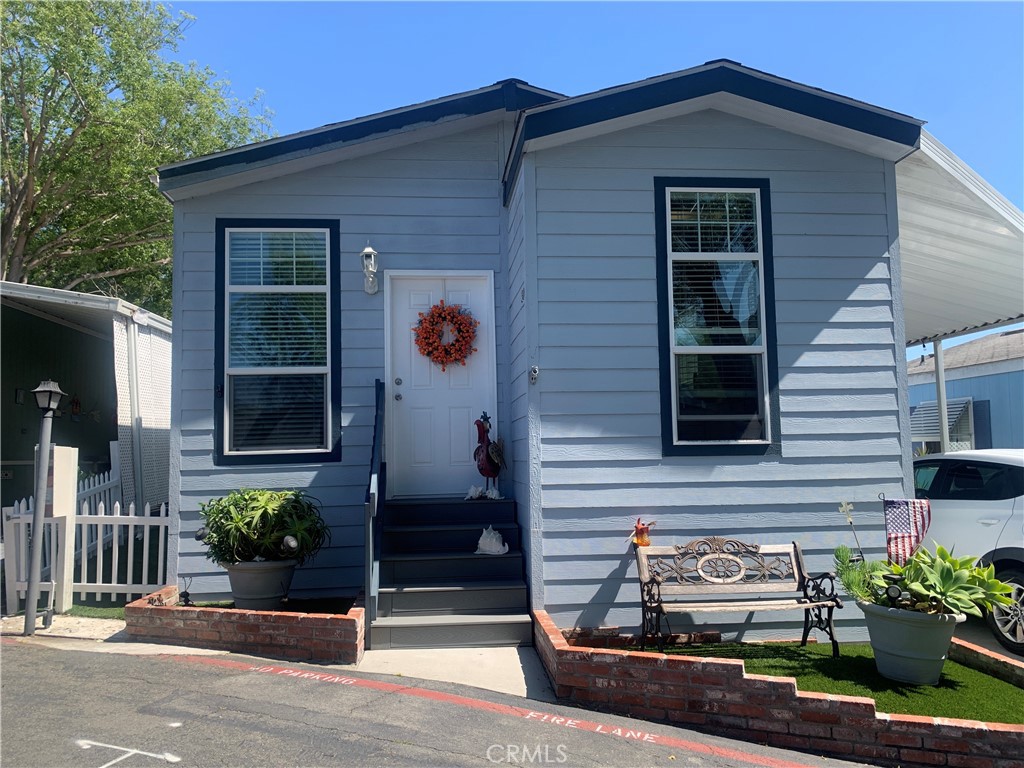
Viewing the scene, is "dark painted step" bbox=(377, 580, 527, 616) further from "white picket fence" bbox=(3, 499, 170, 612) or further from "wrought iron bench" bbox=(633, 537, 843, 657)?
"white picket fence" bbox=(3, 499, 170, 612)

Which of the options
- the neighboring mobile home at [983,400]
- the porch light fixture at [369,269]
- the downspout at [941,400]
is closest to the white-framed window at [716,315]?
the porch light fixture at [369,269]

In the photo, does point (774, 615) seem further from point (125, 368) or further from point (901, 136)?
point (125, 368)

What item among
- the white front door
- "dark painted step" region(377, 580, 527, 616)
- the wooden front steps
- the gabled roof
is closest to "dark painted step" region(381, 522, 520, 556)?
the wooden front steps

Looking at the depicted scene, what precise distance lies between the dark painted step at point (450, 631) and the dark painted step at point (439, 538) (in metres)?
0.66

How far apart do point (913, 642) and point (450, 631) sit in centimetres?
285

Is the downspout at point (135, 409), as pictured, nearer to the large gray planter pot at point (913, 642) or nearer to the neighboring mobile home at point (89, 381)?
the neighboring mobile home at point (89, 381)

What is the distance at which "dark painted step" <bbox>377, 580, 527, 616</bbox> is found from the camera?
5.14 metres

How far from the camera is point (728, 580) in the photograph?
496 centimetres

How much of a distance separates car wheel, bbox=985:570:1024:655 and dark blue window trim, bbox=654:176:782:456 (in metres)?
2.01

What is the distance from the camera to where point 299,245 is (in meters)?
6.32

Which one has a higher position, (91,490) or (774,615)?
(91,490)

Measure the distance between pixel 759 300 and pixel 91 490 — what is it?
6.26 metres

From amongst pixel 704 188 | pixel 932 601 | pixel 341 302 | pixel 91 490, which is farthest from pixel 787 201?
pixel 91 490

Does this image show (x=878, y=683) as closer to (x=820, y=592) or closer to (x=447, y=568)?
(x=820, y=592)
